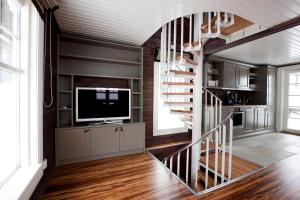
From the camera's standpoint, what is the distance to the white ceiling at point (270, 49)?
9.67 ft

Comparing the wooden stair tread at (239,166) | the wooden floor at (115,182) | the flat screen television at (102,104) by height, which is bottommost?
the wooden stair tread at (239,166)

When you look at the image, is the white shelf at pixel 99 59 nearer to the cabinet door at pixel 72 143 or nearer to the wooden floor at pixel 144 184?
the cabinet door at pixel 72 143

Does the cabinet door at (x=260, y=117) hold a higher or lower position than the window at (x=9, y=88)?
lower

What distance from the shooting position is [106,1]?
6.14 feet

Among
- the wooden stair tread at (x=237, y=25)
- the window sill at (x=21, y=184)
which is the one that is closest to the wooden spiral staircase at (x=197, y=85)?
the wooden stair tread at (x=237, y=25)

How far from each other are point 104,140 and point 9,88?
1749 mm

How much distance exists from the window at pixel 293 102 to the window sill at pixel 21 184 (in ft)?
24.6

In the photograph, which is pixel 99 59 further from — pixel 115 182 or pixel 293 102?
pixel 293 102

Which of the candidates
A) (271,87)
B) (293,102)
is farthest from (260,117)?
(293,102)

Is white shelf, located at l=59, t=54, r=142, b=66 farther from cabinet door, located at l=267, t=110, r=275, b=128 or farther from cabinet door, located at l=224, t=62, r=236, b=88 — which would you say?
cabinet door, located at l=267, t=110, r=275, b=128

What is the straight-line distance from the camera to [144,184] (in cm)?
207

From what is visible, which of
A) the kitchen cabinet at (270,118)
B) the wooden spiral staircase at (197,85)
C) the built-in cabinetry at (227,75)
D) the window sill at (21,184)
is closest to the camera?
the window sill at (21,184)

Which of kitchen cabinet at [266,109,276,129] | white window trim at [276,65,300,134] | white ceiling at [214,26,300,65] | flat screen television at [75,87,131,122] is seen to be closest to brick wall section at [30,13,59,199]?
flat screen television at [75,87,131,122]

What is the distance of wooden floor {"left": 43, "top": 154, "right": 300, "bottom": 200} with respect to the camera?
1.83 meters
